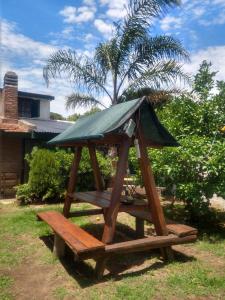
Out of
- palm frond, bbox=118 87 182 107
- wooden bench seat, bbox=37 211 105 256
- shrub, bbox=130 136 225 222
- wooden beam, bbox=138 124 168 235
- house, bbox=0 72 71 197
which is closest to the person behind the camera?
wooden bench seat, bbox=37 211 105 256

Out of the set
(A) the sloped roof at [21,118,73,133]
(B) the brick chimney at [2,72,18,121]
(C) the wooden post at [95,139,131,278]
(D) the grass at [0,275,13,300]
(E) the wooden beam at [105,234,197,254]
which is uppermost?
(B) the brick chimney at [2,72,18,121]

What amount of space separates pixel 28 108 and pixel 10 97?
19.7 feet

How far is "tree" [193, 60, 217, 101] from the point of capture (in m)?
6.97

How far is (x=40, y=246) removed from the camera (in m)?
5.41

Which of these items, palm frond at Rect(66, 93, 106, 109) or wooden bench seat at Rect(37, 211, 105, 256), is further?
palm frond at Rect(66, 93, 106, 109)

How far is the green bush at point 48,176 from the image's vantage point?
9.46m

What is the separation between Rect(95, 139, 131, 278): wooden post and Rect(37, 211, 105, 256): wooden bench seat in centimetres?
22

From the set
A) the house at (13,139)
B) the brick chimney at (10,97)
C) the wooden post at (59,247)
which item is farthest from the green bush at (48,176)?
the wooden post at (59,247)

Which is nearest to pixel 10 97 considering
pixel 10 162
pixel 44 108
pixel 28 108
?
pixel 10 162

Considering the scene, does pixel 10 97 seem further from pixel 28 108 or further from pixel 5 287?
pixel 5 287

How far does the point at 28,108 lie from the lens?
18.0 meters

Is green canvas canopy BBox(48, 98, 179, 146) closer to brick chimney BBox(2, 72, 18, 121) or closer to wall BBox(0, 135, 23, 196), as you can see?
wall BBox(0, 135, 23, 196)

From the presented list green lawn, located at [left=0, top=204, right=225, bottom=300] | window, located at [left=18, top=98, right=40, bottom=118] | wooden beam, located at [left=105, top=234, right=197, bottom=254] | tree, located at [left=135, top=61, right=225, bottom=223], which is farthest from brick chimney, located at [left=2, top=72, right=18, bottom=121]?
wooden beam, located at [left=105, top=234, right=197, bottom=254]

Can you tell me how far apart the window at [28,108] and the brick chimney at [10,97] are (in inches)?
212
